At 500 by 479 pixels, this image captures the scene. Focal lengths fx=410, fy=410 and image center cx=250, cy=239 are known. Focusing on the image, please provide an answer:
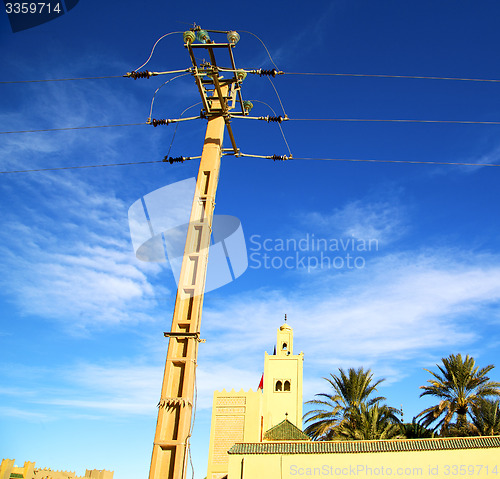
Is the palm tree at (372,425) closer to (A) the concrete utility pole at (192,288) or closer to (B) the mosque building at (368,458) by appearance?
(B) the mosque building at (368,458)

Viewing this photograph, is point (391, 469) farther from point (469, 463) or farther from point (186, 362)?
point (186, 362)

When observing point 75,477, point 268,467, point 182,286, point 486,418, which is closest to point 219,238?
point 182,286

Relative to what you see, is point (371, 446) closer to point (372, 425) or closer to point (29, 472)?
point (372, 425)

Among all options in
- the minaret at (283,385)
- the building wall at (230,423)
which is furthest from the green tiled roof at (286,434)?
the minaret at (283,385)

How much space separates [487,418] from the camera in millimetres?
22484

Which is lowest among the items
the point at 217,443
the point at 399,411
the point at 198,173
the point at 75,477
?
the point at 75,477

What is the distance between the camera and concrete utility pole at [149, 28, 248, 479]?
7.61m

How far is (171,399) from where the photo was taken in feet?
25.8

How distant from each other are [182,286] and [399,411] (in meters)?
23.4

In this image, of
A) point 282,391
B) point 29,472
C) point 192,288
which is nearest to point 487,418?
point 282,391

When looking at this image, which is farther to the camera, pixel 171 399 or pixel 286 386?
pixel 286 386

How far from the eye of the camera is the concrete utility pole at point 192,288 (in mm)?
7605

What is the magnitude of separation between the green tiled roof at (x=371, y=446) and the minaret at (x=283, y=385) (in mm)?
15506

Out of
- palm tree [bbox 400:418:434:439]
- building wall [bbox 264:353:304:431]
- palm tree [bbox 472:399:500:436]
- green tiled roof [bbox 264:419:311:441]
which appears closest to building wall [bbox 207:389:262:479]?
building wall [bbox 264:353:304:431]
